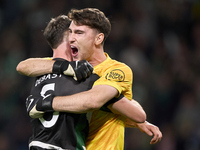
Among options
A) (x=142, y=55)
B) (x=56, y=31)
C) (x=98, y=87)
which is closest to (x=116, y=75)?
(x=98, y=87)

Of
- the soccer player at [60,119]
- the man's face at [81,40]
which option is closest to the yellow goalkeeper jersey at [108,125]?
the soccer player at [60,119]

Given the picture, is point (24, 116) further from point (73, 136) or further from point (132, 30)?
point (73, 136)

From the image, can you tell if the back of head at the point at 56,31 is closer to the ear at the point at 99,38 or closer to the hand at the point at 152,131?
the ear at the point at 99,38

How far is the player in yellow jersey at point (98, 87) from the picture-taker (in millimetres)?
2678

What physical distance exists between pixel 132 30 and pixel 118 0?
35.4 inches

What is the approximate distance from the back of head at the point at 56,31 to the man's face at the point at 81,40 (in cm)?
9

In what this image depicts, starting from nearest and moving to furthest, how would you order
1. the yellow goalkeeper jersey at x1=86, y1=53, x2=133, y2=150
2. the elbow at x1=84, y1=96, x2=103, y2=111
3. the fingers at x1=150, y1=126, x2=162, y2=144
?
the elbow at x1=84, y1=96, x2=103, y2=111 → the yellow goalkeeper jersey at x1=86, y1=53, x2=133, y2=150 → the fingers at x1=150, y1=126, x2=162, y2=144

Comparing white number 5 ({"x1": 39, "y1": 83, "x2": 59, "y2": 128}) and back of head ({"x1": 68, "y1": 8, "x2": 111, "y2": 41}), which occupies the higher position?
back of head ({"x1": 68, "y1": 8, "x2": 111, "y2": 41})

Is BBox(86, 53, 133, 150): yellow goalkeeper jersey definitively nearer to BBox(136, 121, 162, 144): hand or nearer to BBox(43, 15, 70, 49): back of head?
BBox(136, 121, 162, 144): hand

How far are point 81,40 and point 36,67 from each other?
19.2 inches

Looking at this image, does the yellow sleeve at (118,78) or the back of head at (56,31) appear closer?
the yellow sleeve at (118,78)

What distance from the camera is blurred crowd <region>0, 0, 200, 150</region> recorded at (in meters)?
6.63

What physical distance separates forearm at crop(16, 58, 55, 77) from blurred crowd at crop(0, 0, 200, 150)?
3705 mm

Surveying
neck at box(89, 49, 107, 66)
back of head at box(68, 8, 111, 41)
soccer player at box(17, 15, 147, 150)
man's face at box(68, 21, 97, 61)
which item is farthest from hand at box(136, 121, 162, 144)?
back of head at box(68, 8, 111, 41)
